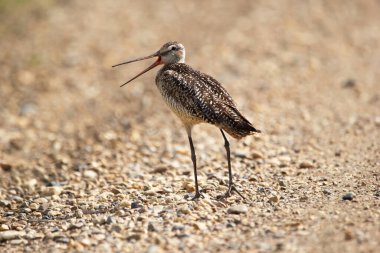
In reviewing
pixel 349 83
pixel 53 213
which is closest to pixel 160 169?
pixel 53 213

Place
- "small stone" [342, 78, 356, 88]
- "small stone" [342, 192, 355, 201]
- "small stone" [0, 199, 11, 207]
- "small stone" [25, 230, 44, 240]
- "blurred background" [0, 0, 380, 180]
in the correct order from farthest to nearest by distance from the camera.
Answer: "small stone" [342, 78, 356, 88] < "blurred background" [0, 0, 380, 180] < "small stone" [0, 199, 11, 207] < "small stone" [342, 192, 355, 201] < "small stone" [25, 230, 44, 240]

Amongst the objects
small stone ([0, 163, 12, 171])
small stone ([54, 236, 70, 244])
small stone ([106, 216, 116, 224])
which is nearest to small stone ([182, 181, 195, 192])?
small stone ([106, 216, 116, 224])

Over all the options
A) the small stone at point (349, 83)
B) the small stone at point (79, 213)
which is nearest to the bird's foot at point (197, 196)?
the small stone at point (79, 213)

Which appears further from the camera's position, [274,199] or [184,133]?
[184,133]

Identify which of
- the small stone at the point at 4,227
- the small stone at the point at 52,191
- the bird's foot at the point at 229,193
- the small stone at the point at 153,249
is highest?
the bird's foot at the point at 229,193

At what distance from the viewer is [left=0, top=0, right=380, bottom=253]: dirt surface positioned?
24.6 feet

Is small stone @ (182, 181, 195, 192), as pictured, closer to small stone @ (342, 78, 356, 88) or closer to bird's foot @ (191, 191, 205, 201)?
bird's foot @ (191, 191, 205, 201)

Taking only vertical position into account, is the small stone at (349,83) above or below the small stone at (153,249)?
above

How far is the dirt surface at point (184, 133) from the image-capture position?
24.6 feet

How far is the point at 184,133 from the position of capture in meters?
12.5

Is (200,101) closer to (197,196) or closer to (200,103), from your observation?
(200,103)

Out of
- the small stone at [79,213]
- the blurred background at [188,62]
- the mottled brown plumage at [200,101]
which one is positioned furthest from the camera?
the blurred background at [188,62]

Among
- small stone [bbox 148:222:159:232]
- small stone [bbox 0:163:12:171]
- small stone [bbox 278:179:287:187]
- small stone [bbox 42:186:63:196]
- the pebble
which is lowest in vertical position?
small stone [bbox 148:222:159:232]

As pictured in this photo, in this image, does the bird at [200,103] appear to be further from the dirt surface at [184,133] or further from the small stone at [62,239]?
the small stone at [62,239]
